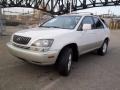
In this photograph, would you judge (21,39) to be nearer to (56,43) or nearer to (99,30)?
(56,43)

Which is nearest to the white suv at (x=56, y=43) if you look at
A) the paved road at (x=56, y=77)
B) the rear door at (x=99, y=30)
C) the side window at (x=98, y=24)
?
the paved road at (x=56, y=77)

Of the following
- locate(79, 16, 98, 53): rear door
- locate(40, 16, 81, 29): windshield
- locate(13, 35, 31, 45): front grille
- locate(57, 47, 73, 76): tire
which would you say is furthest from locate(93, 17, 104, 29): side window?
locate(13, 35, 31, 45): front grille

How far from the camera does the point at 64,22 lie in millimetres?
6980

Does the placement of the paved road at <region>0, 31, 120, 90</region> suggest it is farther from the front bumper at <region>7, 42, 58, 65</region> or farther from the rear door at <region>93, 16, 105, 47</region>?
the rear door at <region>93, 16, 105, 47</region>

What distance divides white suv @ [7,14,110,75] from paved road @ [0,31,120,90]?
43 centimetres

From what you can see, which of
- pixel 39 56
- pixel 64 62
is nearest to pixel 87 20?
pixel 64 62

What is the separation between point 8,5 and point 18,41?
31.5 metres

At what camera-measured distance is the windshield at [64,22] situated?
669 centimetres

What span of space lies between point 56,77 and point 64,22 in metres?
2.10

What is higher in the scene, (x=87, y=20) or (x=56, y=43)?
(x=87, y=20)

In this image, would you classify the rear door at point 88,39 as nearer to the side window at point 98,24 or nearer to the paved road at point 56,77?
the side window at point 98,24

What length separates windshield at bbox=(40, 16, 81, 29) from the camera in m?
6.69

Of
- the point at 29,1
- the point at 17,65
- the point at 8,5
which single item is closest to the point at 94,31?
the point at 17,65

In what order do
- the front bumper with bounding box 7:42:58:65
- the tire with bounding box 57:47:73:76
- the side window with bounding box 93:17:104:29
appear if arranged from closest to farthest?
the front bumper with bounding box 7:42:58:65, the tire with bounding box 57:47:73:76, the side window with bounding box 93:17:104:29
